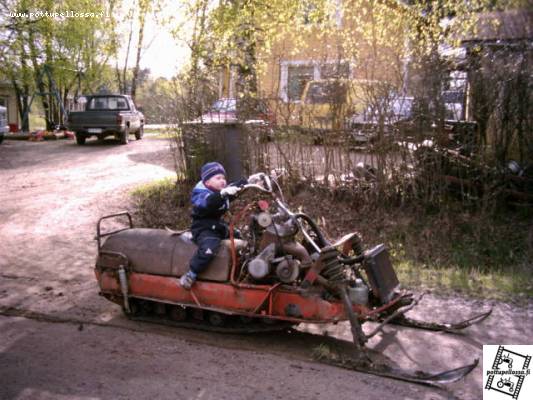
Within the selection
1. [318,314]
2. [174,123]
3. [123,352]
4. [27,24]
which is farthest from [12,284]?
[27,24]

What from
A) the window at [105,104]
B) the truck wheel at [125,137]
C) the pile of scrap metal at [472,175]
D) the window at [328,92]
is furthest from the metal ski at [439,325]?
the window at [105,104]

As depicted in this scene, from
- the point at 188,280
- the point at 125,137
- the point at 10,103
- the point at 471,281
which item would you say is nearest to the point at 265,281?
the point at 188,280

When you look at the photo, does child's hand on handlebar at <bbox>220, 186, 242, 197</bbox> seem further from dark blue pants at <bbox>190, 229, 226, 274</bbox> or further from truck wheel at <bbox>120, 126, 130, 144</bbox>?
truck wheel at <bbox>120, 126, 130, 144</bbox>

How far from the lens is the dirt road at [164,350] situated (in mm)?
4551

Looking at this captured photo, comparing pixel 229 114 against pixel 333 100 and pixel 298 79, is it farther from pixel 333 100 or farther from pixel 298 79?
pixel 333 100

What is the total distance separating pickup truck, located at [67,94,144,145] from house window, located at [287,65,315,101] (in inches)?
493

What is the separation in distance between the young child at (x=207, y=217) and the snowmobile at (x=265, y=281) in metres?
0.11

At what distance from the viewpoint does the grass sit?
26.6 feet

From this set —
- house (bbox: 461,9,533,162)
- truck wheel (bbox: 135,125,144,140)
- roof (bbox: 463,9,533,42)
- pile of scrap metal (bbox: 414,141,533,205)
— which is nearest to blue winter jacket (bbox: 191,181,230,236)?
pile of scrap metal (bbox: 414,141,533,205)

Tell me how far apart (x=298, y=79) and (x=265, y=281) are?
5.70m

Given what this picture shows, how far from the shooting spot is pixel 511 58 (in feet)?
30.9

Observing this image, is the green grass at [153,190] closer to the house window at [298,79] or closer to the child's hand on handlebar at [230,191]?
the house window at [298,79]

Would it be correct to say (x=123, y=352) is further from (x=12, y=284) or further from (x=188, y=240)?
(x=12, y=284)

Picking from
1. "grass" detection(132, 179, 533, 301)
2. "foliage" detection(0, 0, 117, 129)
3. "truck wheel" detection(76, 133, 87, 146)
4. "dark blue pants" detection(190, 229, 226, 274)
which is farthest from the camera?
"truck wheel" detection(76, 133, 87, 146)
